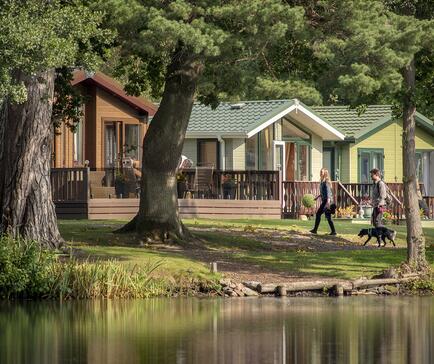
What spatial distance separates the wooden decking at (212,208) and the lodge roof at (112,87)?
4030mm

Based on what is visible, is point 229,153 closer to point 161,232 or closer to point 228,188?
point 228,188

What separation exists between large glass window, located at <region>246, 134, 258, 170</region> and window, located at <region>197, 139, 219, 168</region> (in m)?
1.29

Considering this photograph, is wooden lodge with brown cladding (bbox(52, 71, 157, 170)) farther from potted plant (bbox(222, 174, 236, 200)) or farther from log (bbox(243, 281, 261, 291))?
log (bbox(243, 281, 261, 291))

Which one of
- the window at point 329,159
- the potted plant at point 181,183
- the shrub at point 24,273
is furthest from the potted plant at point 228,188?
the shrub at point 24,273

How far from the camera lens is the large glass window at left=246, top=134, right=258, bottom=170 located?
190ft

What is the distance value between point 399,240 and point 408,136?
10965 mm

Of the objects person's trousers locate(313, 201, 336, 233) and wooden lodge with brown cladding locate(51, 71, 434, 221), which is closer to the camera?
person's trousers locate(313, 201, 336, 233)

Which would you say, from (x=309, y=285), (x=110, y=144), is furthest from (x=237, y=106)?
(x=309, y=285)

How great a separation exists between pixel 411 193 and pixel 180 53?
6.73 metres

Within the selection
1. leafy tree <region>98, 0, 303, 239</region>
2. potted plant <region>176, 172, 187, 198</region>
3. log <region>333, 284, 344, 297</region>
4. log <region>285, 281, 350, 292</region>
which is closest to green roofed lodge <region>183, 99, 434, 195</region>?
potted plant <region>176, 172, 187, 198</region>

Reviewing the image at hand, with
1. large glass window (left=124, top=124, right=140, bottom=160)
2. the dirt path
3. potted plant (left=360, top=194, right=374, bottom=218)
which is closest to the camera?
the dirt path

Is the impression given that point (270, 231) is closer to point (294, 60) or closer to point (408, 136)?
point (294, 60)

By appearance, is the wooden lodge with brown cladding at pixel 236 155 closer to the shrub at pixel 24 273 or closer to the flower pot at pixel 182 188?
the flower pot at pixel 182 188

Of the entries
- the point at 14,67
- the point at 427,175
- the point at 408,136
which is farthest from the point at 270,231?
the point at 427,175
